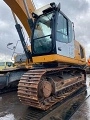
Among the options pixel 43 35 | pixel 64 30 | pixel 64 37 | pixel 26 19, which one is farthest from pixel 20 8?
pixel 64 37

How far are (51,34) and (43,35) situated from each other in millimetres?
392

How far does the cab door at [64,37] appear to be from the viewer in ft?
20.7

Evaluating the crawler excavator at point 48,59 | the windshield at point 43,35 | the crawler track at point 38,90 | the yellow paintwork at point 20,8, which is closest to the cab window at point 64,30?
the crawler excavator at point 48,59

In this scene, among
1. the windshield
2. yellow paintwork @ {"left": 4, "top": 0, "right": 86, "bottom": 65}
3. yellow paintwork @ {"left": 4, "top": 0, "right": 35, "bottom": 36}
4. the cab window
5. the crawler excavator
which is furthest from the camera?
yellow paintwork @ {"left": 4, "top": 0, "right": 35, "bottom": 36}

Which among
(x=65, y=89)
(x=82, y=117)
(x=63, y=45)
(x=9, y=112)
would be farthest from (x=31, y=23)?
(x=82, y=117)

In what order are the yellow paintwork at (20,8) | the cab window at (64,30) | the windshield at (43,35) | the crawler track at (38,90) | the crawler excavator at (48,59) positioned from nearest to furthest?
1. the crawler track at (38,90)
2. the crawler excavator at (48,59)
3. the windshield at (43,35)
4. the cab window at (64,30)
5. the yellow paintwork at (20,8)

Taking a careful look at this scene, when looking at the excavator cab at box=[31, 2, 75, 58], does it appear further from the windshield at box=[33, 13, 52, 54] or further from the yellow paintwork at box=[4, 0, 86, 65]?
the yellow paintwork at box=[4, 0, 86, 65]

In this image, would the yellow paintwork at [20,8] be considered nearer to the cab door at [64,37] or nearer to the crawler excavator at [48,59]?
the crawler excavator at [48,59]

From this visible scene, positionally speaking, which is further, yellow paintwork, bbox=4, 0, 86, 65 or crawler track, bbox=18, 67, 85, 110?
yellow paintwork, bbox=4, 0, 86, 65

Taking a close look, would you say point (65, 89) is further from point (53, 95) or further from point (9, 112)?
point (9, 112)

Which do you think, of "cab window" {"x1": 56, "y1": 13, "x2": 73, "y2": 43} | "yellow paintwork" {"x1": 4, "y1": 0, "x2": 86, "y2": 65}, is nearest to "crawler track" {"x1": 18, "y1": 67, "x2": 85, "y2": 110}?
"yellow paintwork" {"x1": 4, "y1": 0, "x2": 86, "y2": 65}

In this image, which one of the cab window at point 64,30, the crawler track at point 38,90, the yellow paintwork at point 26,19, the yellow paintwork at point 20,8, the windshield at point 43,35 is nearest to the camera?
the crawler track at point 38,90

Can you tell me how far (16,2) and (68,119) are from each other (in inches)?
189

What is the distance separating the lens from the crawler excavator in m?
5.28
